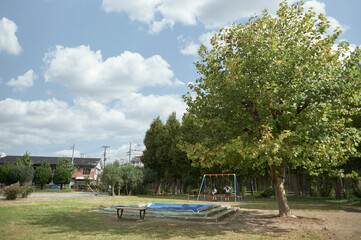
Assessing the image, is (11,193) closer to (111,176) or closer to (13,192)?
(13,192)

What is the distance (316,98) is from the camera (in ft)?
44.1

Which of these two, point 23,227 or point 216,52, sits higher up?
point 216,52

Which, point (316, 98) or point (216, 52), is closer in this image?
point (316, 98)

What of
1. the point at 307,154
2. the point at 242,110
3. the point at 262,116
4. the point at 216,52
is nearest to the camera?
the point at 307,154

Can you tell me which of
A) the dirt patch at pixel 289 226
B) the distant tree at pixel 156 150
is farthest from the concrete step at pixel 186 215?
the distant tree at pixel 156 150

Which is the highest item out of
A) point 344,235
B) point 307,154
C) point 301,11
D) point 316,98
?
point 301,11

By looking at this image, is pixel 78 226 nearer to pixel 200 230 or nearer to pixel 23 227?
pixel 23 227

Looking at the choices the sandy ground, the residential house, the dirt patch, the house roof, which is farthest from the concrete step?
the house roof

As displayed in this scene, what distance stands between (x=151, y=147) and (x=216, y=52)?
30.7 metres

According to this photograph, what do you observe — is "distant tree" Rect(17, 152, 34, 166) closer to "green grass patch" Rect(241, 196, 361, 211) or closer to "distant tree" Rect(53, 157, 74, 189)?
"distant tree" Rect(53, 157, 74, 189)

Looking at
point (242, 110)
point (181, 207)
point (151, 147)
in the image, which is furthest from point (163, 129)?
point (242, 110)

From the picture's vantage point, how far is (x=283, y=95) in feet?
42.3

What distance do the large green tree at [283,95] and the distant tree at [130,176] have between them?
89.8ft

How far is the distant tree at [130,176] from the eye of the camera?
3959 centimetres
